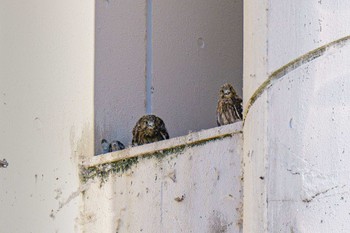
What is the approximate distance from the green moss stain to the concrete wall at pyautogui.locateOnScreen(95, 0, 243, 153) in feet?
0.62

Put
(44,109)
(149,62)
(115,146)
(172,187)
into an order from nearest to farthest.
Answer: (172,187), (115,146), (44,109), (149,62)

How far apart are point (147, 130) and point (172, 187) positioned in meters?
0.76

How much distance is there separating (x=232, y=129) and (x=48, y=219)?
1.41 m

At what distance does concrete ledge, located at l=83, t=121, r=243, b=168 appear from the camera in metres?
5.94

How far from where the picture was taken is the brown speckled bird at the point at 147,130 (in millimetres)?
6984

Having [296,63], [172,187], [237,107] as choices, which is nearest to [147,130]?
[237,107]

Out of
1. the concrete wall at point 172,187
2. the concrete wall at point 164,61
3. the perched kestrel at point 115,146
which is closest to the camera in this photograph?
the concrete wall at point 172,187

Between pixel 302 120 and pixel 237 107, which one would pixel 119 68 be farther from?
pixel 302 120

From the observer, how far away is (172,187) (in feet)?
20.5

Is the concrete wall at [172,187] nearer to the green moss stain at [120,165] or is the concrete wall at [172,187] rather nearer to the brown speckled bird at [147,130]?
the green moss stain at [120,165]

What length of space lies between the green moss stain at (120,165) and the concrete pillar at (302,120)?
84 cm

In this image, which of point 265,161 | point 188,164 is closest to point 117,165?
point 188,164

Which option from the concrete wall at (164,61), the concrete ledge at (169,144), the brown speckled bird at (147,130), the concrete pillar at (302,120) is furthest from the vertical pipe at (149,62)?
the concrete pillar at (302,120)

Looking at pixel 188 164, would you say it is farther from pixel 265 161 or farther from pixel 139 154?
pixel 265 161
